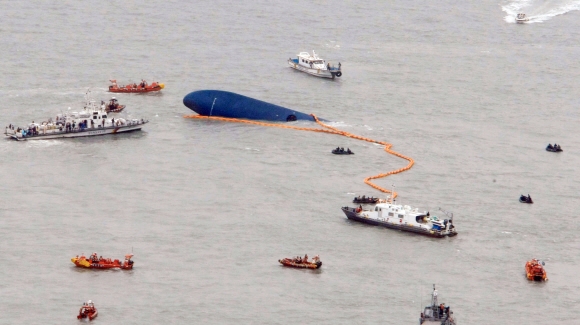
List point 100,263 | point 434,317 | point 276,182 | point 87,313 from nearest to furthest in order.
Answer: point 434,317 < point 87,313 < point 100,263 < point 276,182

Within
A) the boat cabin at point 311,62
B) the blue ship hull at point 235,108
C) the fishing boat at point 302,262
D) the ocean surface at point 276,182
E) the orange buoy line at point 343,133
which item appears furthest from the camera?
the boat cabin at point 311,62

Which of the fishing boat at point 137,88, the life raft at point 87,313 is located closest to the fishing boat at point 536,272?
the life raft at point 87,313

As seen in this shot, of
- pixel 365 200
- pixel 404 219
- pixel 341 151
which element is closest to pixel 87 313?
pixel 404 219

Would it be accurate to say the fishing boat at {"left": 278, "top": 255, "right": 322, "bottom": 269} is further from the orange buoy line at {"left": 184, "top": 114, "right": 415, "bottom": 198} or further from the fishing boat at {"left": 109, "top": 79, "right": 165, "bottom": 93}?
the fishing boat at {"left": 109, "top": 79, "right": 165, "bottom": 93}

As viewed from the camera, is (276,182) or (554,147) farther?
(554,147)

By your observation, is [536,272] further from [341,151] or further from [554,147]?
[554,147]

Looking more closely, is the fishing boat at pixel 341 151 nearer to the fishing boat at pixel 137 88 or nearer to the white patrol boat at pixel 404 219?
the white patrol boat at pixel 404 219
